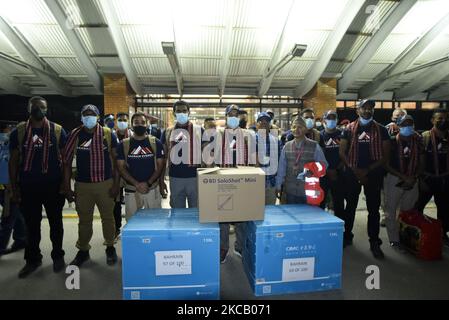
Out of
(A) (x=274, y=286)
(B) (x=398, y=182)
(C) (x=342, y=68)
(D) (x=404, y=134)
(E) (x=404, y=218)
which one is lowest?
(A) (x=274, y=286)

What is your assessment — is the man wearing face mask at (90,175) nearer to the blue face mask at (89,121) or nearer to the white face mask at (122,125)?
the blue face mask at (89,121)

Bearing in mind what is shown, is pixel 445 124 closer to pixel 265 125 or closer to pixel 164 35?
pixel 265 125

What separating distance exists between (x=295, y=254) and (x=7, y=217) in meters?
3.29

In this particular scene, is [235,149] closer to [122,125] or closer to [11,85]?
[122,125]

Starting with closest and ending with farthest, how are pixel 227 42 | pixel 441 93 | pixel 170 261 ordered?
pixel 170 261, pixel 227 42, pixel 441 93

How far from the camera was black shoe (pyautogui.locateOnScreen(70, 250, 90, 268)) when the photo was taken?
9.97 feet

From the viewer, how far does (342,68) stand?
27.0 feet

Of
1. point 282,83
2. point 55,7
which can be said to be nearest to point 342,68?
point 282,83

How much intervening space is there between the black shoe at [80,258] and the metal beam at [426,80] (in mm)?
9663

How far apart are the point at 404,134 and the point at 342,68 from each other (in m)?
5.33

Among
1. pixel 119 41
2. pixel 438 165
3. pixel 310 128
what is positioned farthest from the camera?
pixel 119 41

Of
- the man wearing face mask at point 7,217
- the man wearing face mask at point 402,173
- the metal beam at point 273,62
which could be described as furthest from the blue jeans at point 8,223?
the metal beam at point 273,62

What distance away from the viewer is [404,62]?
24.5ft

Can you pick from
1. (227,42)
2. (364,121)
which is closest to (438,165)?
(364,121)
